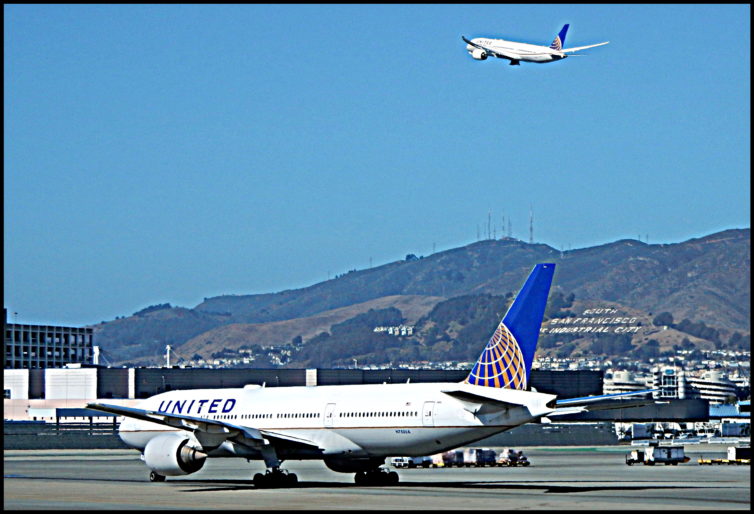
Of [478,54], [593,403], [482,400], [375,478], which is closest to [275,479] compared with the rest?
[375,478]

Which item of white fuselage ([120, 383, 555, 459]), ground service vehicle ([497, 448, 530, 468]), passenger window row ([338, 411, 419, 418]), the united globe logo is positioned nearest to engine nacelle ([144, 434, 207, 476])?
white fuselage ([120, 383, 555, 459])

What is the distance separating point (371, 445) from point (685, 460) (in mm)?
33275

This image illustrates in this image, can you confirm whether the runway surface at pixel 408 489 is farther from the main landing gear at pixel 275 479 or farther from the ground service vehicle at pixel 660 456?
the ground service vehicle at pixel 660 456

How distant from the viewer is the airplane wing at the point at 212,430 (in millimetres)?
50156

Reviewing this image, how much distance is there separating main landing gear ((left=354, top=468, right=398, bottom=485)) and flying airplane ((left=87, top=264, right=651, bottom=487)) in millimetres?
40

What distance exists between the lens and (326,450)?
52156 millimetres

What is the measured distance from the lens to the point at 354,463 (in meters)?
52.5

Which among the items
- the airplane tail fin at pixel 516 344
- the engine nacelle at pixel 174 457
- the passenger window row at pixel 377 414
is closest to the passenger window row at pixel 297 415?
the passenger window row at pixel 377 414

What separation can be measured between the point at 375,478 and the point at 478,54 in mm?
27066

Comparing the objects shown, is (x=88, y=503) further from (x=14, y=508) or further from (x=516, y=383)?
(x=516, y=383)

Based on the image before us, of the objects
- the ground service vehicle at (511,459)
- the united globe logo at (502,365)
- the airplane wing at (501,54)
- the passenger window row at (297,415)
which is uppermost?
the airplane wing at (501,54)

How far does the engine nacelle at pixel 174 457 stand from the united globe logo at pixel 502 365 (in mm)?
11382

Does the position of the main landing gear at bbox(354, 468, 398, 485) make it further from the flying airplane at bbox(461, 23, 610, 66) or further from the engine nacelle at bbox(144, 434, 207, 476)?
the flying airplane at bbox(461, 23, 610, 66)

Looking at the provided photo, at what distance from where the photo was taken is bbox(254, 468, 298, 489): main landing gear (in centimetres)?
5166
